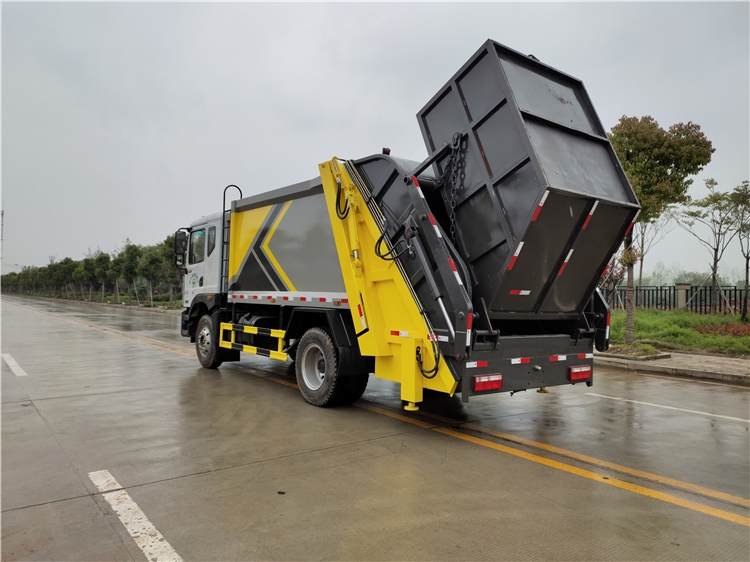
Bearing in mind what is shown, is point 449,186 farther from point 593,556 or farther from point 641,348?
point 641,348

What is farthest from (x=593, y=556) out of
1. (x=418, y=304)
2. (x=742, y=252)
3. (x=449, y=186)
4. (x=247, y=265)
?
(x=742, y=252)

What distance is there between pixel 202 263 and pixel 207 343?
1576 millimetres

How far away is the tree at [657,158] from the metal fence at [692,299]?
5.83m

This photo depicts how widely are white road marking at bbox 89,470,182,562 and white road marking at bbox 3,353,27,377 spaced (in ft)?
21.2

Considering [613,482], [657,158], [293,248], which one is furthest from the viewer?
[657,158]

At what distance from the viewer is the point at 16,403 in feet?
23.1

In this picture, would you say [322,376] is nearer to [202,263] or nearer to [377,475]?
[377,475]

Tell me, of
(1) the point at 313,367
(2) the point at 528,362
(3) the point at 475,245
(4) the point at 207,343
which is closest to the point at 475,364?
(2) the point at 528,362

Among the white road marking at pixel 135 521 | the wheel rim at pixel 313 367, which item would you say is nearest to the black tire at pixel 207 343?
the wheel rim at pixel 313 367

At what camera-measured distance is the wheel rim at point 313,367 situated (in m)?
7.05

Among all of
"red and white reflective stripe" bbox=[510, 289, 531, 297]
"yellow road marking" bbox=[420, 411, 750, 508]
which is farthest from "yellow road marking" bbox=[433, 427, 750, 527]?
"red and white reflective stripe" bbox=[510, 289, 531, 297]

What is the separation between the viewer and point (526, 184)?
502cm

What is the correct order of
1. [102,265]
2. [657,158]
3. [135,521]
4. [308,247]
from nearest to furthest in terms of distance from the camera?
1. [135,521]
2. [308,247]
3. [657,158]
4. [102,265]

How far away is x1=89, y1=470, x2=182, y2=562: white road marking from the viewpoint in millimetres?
3111
